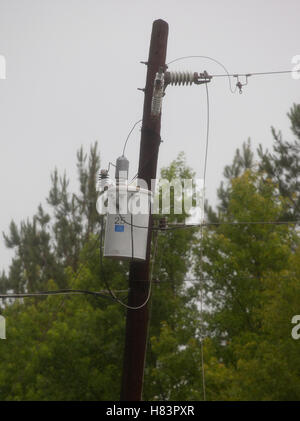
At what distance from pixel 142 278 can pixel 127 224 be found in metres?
0.74

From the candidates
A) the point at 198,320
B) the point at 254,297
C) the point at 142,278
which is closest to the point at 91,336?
the point at 198,320

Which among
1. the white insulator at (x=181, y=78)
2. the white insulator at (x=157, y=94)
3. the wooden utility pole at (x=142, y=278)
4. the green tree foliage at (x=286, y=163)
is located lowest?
the wooden utility pole at (x=142, y=278)

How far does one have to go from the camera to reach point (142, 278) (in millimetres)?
6742

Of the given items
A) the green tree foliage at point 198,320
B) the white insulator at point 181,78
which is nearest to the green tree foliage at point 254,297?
the green tree foliage at point 198,320

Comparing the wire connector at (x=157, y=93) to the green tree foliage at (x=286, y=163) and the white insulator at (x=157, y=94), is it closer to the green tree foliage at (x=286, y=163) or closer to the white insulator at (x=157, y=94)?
the white insulator at (x=157, y=94)

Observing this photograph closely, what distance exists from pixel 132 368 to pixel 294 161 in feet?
72.4

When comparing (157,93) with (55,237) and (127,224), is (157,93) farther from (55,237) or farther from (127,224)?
(55,237)

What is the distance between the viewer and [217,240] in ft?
67.4

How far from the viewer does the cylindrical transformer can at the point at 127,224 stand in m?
6.32

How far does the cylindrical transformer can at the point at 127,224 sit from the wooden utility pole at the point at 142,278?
0.25 m

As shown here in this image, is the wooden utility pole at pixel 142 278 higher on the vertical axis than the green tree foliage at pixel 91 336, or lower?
lower

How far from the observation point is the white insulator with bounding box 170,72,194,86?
7.36 meters

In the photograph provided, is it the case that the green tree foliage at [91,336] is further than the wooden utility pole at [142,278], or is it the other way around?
the green tree foliage at [91,336]

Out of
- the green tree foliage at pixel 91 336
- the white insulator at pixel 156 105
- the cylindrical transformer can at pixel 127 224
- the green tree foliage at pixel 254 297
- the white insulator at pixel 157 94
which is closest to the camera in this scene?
the cylindrical transformer can at pixel 127 224
